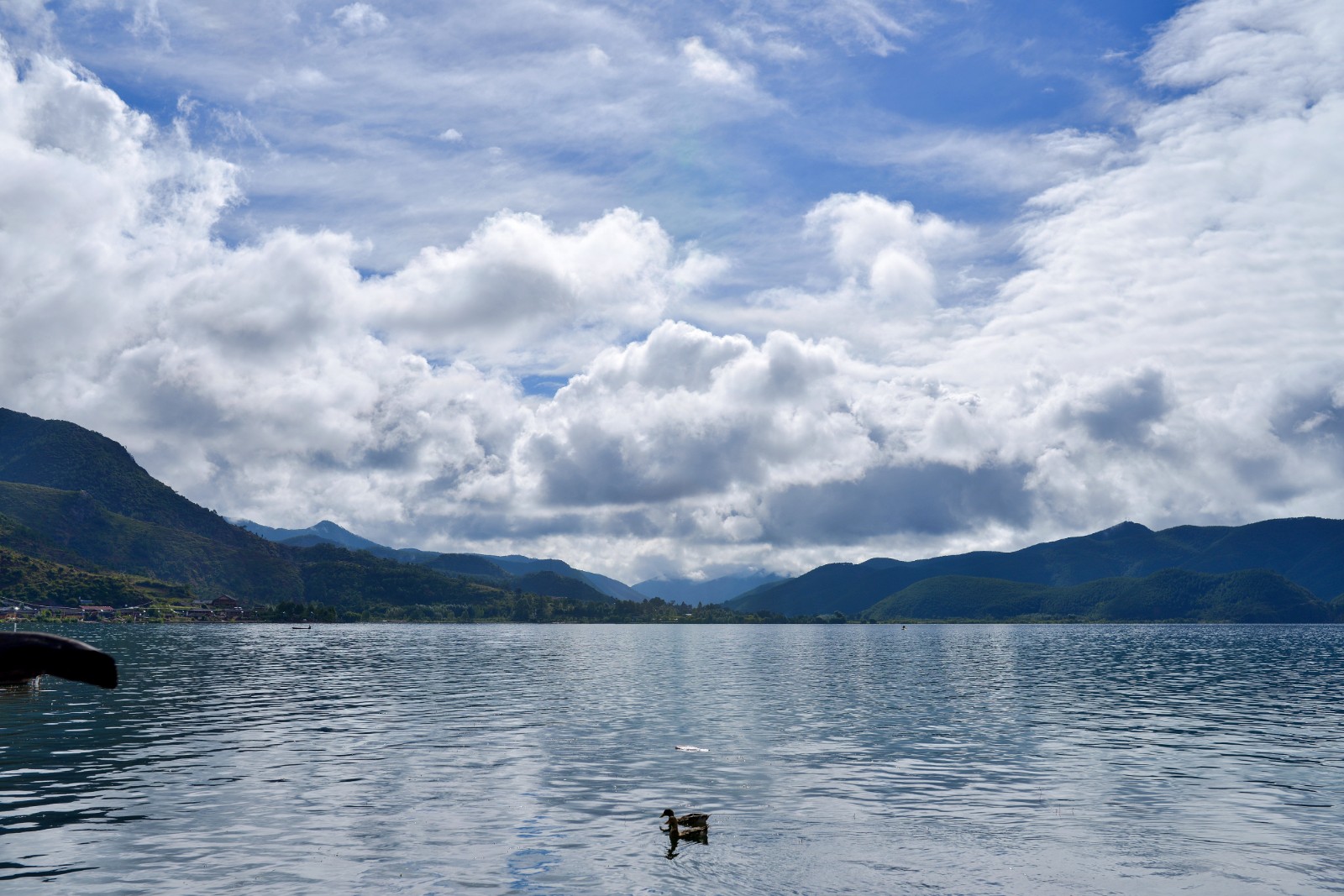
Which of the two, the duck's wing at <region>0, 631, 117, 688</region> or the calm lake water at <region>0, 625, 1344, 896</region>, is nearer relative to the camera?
the duck's wing at <region>0, 631, 117, 688</region>

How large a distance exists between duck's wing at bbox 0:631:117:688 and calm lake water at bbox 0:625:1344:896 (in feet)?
117

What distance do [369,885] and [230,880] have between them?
5.86m

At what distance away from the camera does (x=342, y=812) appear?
166ft

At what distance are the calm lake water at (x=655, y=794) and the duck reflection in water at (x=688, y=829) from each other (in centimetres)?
55

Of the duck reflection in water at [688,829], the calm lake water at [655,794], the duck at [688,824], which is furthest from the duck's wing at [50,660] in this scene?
the duck at [688,824]

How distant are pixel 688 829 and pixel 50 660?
42.9 metres

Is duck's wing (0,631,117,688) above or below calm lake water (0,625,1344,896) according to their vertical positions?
above

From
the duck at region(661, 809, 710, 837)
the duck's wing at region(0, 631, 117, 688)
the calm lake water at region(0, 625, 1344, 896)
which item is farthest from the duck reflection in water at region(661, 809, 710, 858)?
the duck's wing at region(0, 631, 117, 688)

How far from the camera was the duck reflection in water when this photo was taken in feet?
148

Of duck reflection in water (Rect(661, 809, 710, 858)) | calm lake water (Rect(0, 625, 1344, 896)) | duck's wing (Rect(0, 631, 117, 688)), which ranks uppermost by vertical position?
duck's wing (Rect(0, 631, 117, 688))

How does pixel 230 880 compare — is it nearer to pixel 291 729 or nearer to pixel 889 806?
pixel 889 806

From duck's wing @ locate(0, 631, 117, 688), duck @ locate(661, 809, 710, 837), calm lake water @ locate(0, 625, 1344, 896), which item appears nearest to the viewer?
duck's wing @ locate(0, 631, 117, 688)

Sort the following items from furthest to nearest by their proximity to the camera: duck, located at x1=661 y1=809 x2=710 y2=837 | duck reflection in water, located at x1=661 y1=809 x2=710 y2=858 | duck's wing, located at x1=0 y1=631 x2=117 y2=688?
duck, located at x1=661 y1=809 x2=710 y2=837, duck reflection in water, located at x1=661 y1=809 x2=710 y2=858, duck's wing, located at x1=0 y1=631 x2=117 y2=688

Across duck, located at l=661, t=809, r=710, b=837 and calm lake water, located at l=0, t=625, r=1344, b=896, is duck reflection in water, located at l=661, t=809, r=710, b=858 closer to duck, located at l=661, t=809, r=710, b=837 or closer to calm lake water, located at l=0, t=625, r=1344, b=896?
duck, located at l=661, t=809, r=710, b=837
